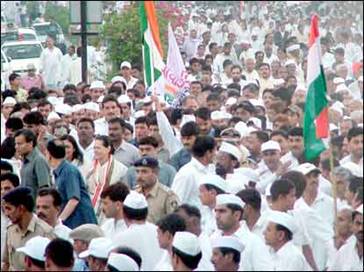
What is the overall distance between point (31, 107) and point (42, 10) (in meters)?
29.5

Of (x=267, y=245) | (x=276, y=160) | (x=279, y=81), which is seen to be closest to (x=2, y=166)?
(x=276, y=160)

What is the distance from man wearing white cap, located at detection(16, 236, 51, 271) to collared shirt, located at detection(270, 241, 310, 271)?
4.83 feet

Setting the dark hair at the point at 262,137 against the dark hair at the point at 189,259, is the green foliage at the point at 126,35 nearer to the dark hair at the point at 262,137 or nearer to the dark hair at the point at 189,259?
the dark hair at the point at 262,137

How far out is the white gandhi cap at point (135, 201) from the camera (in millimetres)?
9750

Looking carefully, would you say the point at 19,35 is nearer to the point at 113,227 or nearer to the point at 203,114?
the point at 203,114

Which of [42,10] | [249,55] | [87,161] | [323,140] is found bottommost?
Result: [42,10]

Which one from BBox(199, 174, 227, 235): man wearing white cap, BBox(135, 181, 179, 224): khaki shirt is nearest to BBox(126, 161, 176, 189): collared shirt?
BBox(135, 181, 179, 224): khaki shirt

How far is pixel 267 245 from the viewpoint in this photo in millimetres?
9336

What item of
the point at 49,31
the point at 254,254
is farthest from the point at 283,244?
the point at 49,31

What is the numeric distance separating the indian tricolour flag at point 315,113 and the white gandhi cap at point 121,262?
88.8 inches

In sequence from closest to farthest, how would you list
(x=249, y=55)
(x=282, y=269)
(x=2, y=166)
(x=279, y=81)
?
(x=282, y=269) < (x=2, y=166) < (x=279, y=81) < (x=249, y=55)

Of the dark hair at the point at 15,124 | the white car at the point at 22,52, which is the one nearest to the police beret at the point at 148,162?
the dark hair at the point at 15,124

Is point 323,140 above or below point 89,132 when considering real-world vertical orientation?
above

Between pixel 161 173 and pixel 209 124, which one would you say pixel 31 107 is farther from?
pixel 161 173
